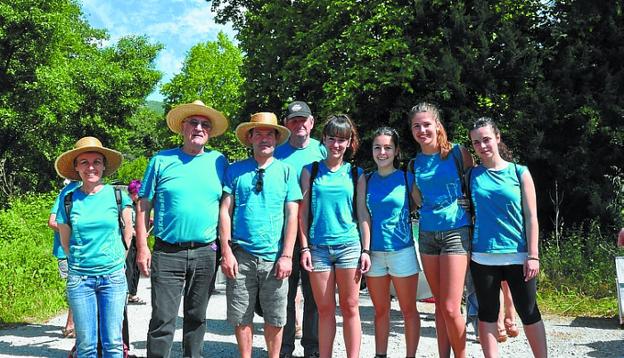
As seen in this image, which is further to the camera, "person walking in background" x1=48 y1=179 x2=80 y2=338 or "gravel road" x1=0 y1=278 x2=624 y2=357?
"gravel road" x1=0 y1=278 x2=624 y2=357

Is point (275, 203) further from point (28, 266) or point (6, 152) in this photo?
point (6, 152)

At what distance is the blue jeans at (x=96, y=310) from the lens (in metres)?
4.33

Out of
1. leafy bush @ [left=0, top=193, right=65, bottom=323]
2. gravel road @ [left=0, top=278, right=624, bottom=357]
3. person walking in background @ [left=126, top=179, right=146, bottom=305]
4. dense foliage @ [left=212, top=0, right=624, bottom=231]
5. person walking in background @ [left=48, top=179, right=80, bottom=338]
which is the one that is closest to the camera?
person walking in background @ [left=48, top=179, right=80, bottom=338]

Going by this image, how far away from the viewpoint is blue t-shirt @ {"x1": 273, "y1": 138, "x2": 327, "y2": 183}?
5285mm

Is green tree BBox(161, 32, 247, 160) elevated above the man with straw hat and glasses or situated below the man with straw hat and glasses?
above

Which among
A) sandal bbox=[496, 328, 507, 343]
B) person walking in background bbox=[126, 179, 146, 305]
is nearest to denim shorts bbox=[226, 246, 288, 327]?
person walking in background bbox=[126, 179, 146, 305]

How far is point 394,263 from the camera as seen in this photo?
14.9 ft

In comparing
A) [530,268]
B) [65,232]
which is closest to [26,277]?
[65,232]

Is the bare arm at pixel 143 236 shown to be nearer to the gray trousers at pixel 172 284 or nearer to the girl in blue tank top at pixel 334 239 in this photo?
the gray trousers at pixel 172 284

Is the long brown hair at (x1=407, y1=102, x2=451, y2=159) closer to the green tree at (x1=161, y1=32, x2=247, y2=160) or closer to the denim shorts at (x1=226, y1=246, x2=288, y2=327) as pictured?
the denim shorts at (x1=226, y1=246, x2=288, y2=327)

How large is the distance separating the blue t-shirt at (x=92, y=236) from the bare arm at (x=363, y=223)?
5.84 ft

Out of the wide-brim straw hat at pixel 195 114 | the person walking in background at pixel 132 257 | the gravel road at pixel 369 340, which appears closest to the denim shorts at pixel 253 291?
the wide-brim straw hat at pixel 195 114

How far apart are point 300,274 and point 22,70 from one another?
20.7 m

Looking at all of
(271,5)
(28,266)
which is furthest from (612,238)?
(271,5)
